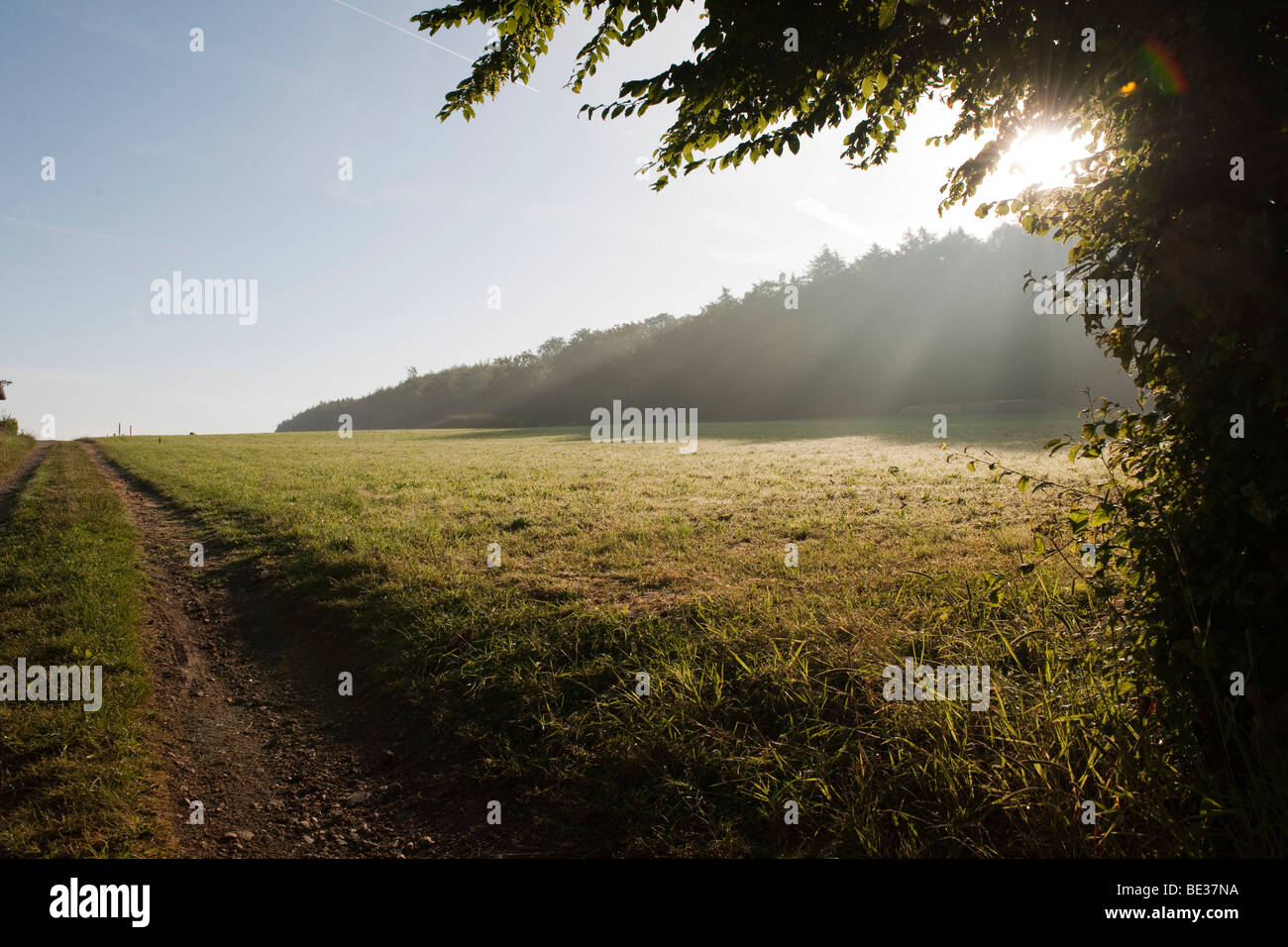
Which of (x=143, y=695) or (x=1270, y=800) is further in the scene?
(x=143, y=695)

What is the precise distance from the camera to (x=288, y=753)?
13.1 ft

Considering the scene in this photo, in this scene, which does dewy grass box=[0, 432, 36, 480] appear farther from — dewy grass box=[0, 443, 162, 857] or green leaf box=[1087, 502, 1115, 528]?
green leaf box=[1087, 502, 1115, 528]

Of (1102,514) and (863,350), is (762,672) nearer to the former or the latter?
(1102,514)

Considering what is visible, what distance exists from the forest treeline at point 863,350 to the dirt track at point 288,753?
51.2m

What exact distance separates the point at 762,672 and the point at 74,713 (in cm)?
448

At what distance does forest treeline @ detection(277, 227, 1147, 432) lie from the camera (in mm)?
50500

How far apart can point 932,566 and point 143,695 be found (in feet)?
21.7

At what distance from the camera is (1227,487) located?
2428mm

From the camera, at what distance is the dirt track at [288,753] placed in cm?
320

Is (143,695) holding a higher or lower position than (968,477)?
lower

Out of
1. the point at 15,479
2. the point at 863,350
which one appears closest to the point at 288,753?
the point at 15,479
